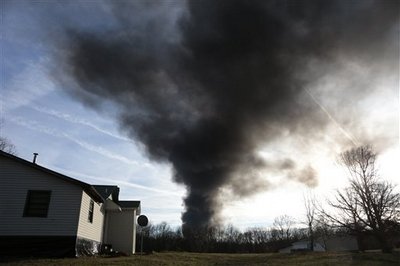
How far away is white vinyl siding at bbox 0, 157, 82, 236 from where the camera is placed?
18359 millimetres

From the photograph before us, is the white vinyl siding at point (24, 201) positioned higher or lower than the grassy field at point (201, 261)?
higher

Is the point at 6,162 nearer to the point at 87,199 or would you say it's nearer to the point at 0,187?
the point at 0,187

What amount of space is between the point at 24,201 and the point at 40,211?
1.03 metres

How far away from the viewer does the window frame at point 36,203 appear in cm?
1869

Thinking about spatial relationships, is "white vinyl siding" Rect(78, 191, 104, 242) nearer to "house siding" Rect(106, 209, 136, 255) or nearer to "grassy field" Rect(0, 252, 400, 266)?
"grassy field" Rect(0, 252, 400, 266)

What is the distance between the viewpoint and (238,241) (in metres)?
90.3

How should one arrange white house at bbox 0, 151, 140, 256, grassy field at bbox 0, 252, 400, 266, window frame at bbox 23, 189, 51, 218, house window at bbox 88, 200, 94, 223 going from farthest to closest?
house window at bbox 88, 200, 94, 223 → window frame at bbox 23, 189, 51, 218 → white house at bbox 0, 151, 140, 256 → grassy field at bbox 0, 252, 400, 266

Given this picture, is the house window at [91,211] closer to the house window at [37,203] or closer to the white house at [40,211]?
the white house at [40,211]

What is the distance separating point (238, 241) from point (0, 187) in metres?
78.8

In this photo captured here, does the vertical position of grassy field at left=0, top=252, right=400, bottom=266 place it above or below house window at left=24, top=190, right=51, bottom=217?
below

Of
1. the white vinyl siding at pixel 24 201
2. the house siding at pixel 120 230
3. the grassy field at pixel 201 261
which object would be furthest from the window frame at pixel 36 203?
the house siding at pixel 120 230

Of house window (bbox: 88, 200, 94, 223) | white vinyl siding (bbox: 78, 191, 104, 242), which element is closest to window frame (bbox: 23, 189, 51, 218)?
white vinyl siding (bbox: 78, 191, 104, 242)

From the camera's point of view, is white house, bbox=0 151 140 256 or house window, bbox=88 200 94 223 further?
house window, bbox=88 200 94 223

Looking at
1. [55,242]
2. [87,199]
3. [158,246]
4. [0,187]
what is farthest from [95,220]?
[158,246]
